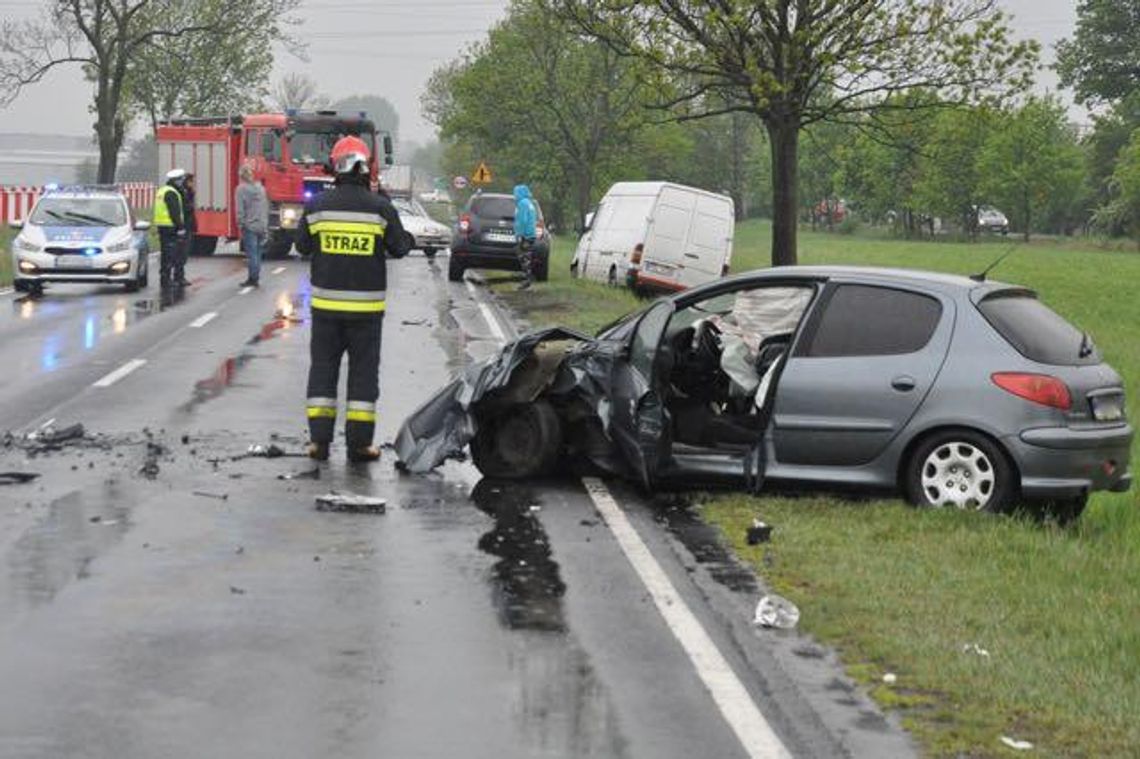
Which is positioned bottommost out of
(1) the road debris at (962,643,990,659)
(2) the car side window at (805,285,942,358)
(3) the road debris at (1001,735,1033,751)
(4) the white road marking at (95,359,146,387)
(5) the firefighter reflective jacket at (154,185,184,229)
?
(4) the white road marking at (95,359,146,387)

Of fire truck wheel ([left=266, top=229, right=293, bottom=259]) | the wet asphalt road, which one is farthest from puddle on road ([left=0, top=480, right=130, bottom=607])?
fire truck wheel ([left=266, top=229, right=293, bottom=259])

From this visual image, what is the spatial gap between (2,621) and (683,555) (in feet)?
10.9

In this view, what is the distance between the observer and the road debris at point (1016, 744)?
5.64m

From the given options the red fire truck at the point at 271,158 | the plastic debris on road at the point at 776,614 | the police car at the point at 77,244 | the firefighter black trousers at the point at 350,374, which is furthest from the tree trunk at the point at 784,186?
the plastic debris on road at the point at 776,614

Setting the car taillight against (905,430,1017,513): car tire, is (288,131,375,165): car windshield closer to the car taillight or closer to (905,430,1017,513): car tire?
(905,430,1017,513): car tire

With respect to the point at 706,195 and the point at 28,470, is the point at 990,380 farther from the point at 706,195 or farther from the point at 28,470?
the point at 706,195

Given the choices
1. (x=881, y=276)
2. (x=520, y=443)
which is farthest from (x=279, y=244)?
(x=881, y=276)

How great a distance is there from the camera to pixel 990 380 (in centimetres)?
980

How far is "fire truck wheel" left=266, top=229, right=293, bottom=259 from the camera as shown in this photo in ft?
132

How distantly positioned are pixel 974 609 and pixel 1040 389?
234cm

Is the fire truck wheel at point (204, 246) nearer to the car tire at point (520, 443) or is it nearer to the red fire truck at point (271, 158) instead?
the red fire truck at point (271, 158)

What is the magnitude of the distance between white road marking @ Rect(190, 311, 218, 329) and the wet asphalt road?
9121 millimetres

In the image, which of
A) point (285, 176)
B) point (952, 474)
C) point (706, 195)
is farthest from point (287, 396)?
point (285, 176)

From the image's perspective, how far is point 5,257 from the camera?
3797 centimetres
